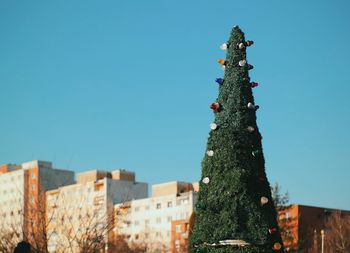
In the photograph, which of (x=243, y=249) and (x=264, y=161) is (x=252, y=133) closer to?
(x=264, y=161)

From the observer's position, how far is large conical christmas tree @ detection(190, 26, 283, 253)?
78.7 feet

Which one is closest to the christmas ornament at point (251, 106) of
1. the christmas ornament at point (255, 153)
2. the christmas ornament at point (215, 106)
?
the christmas ornament at point (215, 106)

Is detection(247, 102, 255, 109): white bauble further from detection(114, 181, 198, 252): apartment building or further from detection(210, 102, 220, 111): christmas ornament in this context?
detection(114, 181, 198, 252): apartment building

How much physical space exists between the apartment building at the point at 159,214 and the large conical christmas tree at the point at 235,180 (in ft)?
254

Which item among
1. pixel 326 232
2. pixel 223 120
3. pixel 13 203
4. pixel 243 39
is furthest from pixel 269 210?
pixel 13 203

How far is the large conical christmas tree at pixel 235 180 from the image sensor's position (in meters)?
24.0

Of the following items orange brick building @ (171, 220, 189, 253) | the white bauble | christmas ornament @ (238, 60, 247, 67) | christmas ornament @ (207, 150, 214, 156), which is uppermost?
orange brick building @ (171, 220, 189, 253)

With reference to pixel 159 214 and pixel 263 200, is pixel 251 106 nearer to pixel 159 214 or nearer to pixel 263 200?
pixel 263 200

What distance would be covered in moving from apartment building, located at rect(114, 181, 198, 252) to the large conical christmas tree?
7750 cm

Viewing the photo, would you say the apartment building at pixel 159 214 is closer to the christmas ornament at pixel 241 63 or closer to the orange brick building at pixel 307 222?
the orange brick building at pixel 307 222

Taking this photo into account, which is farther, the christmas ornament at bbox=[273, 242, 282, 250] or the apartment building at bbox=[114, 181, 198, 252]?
the apartment building at bbox=[114, 181, 198, 252]

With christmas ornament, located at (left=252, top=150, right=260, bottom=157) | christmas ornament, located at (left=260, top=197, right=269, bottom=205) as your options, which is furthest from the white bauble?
christmas ornament, located at (left=260, top=197, right=269, bottom=205)

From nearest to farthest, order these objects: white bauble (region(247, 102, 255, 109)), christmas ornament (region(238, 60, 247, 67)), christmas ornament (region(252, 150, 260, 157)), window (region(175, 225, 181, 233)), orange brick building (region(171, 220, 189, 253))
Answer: christmas ornament (region(252, 150, 260, 157)) < white bauble (region(247, 102, 255, 109)) < christmas ornament (region(238, 60, 247, 67)) < orange brick building (region(171, 220, 189, 253)) < window (region(175, 225, 181, 233))

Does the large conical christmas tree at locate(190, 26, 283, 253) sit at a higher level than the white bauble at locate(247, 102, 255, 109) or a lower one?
lower
